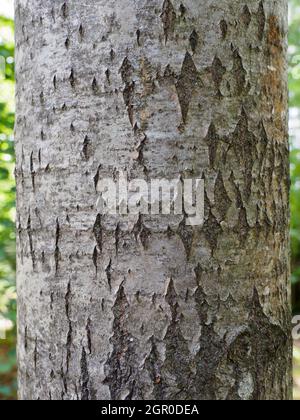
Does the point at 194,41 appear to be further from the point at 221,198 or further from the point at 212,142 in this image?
the point at 221,198

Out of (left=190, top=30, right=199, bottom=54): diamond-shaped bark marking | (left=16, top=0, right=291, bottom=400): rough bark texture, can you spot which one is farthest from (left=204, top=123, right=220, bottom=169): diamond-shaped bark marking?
(left=190, top=30, right=199, bottom=54): diamond-shaped bark marking

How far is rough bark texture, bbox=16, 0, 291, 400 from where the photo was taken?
0.83m

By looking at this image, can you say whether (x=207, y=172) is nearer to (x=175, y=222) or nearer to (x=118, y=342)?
(x=175, y=222)

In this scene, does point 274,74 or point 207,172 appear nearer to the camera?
point 207,172

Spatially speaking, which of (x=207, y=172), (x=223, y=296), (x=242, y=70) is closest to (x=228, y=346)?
(x=223, y=296)

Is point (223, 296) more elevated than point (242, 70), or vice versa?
point (242, 70)

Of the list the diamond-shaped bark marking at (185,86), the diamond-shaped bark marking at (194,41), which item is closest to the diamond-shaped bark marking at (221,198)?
the diamond-shaped bark marking at (185,86)

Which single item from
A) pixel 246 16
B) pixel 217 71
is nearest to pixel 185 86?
pixel 217 71

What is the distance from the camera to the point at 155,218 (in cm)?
83

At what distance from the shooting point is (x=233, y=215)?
0.87 metres

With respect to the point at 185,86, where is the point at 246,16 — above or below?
above

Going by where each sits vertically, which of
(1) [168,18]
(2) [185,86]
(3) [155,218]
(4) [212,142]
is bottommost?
(3) [155,218]

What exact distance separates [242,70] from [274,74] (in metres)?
0.11

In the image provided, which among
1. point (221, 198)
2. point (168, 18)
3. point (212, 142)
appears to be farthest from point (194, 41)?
point (221, 198)
